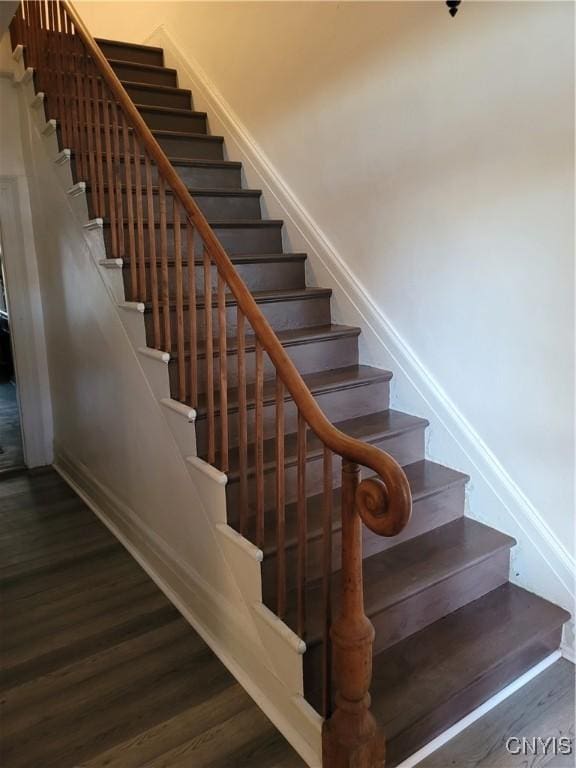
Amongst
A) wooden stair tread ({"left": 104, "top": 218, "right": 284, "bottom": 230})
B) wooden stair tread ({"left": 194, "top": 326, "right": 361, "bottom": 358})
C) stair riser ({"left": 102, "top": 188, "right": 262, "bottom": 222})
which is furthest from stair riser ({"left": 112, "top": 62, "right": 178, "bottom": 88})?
wooden stair tread ({"left": 194, "top": 326, "right": 361, "bottom": 358})

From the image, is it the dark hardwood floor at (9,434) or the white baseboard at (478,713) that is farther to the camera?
the dark hardwood floor at (9,434)

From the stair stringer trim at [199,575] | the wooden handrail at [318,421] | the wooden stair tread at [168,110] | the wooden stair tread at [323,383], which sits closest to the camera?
the wooden handrail at [318,421]

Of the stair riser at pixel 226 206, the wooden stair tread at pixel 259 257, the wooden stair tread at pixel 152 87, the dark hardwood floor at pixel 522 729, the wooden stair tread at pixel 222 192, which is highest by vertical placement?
the wooden stair tread at pixel 152 87

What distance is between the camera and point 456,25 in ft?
7.44

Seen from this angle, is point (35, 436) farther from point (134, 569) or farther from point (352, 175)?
point (352, 175)

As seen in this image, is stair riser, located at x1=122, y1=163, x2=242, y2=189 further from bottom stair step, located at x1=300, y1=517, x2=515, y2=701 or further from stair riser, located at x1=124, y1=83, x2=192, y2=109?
bottom stair step, located at x1=300, y1=517, x2=515, y2=701

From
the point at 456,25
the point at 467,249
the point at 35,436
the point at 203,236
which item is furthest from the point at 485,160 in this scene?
the point at 35,436

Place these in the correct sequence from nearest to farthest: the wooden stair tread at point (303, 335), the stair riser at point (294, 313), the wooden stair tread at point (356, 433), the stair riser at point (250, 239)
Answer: the wooden stair tread at point (356, 433) → the wooden stair tread at point (303, 335) → the stair riser at point (294, 313) → the stair riser at point (250, 239)

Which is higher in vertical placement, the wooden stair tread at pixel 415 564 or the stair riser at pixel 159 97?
the stair riser at pixel 159 97

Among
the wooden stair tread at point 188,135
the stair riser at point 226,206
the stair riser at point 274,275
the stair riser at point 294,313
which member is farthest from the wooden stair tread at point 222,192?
the stair riser at point 294,313

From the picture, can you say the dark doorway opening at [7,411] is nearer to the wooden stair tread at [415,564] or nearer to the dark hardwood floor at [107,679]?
the dark hardwood floor at [107,679]

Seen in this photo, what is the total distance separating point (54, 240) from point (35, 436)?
4.88 feet

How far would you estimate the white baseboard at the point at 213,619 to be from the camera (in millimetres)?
1792

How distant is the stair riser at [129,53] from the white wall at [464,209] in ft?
4.25
